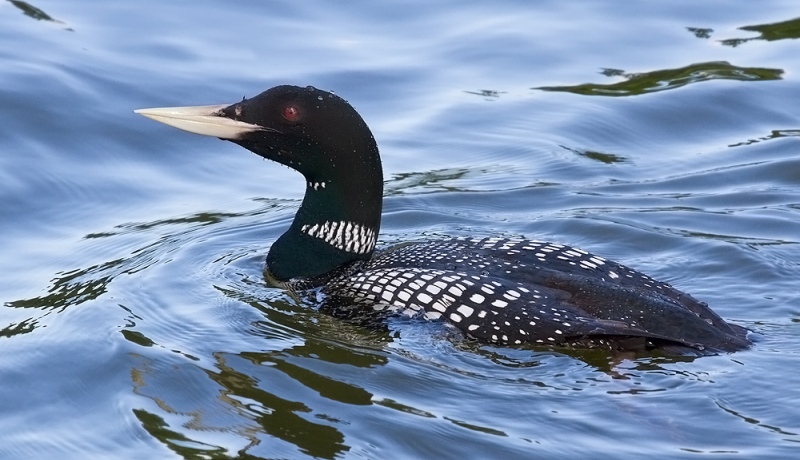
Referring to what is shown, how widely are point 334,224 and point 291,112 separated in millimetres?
573

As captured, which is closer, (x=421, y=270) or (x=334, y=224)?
(x=421, y=270)

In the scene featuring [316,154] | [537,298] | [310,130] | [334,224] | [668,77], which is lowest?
[537,298]

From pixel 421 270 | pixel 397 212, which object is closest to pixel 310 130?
pixel 421 270

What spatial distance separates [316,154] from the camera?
238 inches

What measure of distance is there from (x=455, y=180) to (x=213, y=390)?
3.23 meters

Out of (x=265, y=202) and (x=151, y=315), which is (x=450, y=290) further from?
(x=265, y=202)

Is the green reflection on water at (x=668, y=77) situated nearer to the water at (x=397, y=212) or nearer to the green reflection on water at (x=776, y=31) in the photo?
the water at (x=397, y=212)

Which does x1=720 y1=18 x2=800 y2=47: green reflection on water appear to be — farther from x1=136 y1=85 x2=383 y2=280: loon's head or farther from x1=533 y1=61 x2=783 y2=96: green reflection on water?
x1=136 y1=85 x2=383 y2=280: loon's head

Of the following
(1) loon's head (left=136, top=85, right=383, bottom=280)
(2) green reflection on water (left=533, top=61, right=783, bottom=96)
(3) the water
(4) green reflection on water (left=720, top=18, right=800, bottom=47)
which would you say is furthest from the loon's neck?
(4) green reflection on water (left=720, top=18, right=800, bottom=47)

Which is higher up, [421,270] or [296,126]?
[296,126]

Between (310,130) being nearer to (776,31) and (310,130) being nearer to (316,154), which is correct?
(316,154)

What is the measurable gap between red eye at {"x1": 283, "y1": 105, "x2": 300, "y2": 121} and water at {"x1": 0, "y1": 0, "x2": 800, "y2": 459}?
0.85 meters

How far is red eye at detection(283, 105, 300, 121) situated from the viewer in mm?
5984

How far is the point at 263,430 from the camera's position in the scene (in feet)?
15.8
